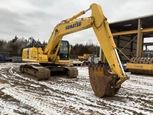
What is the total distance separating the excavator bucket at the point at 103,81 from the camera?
5.53m

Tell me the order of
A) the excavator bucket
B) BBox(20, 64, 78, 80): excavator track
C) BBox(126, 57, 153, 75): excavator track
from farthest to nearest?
1. BBox(126, 57, 153, 75): excavator track
2. BBox(20, 64, 78, 80): excavator track
3. the excavator bucket

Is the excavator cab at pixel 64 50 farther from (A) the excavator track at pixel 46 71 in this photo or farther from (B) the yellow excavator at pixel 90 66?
(A) the excavator track at pixel 46 71

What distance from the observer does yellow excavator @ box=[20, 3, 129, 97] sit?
18.7ft

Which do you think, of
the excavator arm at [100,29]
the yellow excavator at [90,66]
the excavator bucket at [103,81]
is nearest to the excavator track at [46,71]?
the yellow excavator at [90,66]

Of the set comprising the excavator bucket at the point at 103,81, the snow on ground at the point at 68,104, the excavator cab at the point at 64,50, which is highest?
the excavator cab at the point at 64,50

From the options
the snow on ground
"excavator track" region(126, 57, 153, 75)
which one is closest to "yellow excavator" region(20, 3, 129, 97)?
the snow on ground

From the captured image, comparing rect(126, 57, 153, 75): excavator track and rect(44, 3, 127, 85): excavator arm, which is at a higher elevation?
rect(44, 3, 127, 85): excavator arm

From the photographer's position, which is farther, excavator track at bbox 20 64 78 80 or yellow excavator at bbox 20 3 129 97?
excavator track at bbox 20 64 78 80

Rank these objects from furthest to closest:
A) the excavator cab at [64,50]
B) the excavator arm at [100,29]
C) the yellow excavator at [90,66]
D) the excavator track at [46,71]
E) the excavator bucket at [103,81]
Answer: the excavator cab at [64,50], the excavator track at [46,71], the excavator arm at [100,29], the yellow excavator at [90,66], the excavator bucket at [103,81]

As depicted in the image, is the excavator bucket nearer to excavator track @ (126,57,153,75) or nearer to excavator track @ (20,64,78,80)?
excavator track @ (20,64,78,80)

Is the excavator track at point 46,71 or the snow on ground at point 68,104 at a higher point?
the excavator track at point 46,71

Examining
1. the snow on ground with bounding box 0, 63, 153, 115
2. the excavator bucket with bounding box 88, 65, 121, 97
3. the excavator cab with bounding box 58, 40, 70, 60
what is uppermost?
the excavator cab with bounding box 58, 40, 70, 60

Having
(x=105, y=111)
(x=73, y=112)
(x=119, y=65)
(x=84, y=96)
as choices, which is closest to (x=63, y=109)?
(x=73, y=112)

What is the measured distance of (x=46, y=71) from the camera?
365 inches
